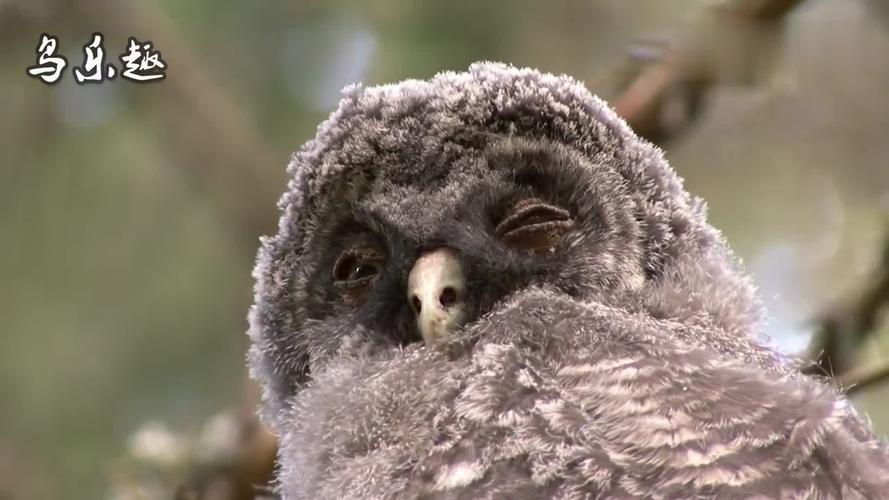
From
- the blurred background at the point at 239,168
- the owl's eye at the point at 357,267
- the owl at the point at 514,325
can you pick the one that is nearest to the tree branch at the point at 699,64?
the blurred background at the point at 239,168

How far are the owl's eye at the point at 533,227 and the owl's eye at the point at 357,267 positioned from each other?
0.50ft

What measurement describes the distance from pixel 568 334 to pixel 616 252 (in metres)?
0.20

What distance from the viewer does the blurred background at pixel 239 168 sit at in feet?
5.49

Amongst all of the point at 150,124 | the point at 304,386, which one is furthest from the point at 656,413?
the point at 150,124

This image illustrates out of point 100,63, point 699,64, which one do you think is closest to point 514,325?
point 699,64

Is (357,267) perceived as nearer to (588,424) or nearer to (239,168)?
(588,424)

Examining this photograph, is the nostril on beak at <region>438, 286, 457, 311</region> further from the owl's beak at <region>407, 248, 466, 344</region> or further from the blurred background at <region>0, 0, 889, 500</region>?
the blurred background at <region>0, 0, 889, 500</region>

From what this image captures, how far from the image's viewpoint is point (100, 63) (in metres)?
2.23

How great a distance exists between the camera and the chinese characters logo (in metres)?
2.17

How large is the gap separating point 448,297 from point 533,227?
143 mm

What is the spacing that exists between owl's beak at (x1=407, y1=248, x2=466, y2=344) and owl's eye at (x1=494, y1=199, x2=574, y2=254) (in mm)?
74

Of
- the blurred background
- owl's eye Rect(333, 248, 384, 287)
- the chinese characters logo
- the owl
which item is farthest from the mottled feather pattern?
the chinese characters logo

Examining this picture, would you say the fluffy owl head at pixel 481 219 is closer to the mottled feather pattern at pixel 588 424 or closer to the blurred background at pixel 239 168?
the mottled feather pattern at pixel 588 424

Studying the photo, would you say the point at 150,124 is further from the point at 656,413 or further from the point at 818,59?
the point at 656,413
